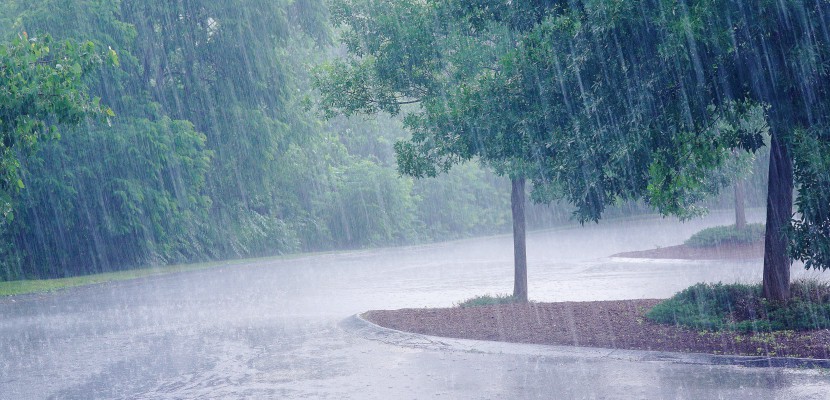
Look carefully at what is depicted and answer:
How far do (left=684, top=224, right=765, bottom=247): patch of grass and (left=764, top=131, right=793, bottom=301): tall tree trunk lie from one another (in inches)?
737

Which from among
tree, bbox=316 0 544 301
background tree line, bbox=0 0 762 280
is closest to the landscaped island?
tree, bbox=316 0 544 301

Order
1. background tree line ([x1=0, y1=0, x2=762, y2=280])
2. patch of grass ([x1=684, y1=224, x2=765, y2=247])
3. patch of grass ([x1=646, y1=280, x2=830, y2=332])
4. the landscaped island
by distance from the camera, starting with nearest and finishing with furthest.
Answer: the landscaped island
patch of grass ([x1=646, y1=280, x2=830, y2=332])
background tree line ([x1=0, y1=0, x2=762, y2=280])
patch of grass ([x1=684, y1=224, x2=765, y2=247])

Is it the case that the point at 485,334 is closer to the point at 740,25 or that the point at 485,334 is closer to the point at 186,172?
the point at 740,25

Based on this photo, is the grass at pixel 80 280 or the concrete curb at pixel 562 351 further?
the grass at pixel 80 280

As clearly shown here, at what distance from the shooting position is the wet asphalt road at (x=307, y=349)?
8.62 meters

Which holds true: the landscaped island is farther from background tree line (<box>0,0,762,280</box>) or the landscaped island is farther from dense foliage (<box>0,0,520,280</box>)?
dense foliage (<box>0,0,520,280</box>)

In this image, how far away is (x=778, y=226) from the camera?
1116cm

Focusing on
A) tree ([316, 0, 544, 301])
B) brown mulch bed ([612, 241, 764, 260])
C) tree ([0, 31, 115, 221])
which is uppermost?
tree ([0, 31, 115, 221])

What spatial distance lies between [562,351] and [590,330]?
3.83 ft

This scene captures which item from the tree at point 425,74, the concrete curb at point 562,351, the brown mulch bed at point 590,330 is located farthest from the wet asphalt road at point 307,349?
the tree at point 425,74

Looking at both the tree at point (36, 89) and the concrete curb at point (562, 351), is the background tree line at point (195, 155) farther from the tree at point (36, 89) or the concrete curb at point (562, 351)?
the concrete curb at point (562, 351)

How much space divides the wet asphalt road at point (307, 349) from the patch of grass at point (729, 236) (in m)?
3.96

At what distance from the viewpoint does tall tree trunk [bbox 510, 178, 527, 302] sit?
1596 centimetres

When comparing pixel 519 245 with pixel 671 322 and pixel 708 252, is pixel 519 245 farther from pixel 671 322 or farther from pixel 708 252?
pixel 708 252
